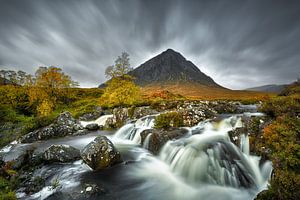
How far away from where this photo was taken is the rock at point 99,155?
22.5ft

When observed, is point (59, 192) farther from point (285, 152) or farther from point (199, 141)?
point (285, 152)

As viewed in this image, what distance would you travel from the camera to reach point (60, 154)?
780cm

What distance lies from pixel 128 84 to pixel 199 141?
16031mm

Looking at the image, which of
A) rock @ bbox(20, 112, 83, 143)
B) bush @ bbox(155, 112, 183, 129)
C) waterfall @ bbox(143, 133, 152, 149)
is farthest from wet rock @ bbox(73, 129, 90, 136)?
bush @ bbox(155, 112, 183, 129)

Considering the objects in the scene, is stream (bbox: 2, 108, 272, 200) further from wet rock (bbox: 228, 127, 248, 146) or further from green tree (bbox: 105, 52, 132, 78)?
green tree (bbox: 105, 52, 132, 78)

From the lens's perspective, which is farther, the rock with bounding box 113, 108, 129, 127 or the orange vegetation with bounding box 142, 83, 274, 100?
the orange vegetation with bounding box 142, 83, 274, 100

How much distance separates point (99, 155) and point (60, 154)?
254 centimetres

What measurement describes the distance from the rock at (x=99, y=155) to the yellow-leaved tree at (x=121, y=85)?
14933 mm

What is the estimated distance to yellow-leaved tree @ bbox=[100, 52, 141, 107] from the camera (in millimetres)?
22047

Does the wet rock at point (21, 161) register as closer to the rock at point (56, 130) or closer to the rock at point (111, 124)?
the rock at point (56, 130)

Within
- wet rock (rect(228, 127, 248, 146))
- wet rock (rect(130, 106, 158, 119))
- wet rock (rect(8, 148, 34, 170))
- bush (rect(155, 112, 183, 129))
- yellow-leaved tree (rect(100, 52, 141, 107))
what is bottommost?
wet rock (rect(8, 148, 34, 170))

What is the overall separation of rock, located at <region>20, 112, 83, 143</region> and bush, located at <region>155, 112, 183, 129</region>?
9688 millimetres

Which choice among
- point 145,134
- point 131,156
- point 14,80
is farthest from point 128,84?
point 14,80

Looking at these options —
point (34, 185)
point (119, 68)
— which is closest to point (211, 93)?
point (119, 68)
